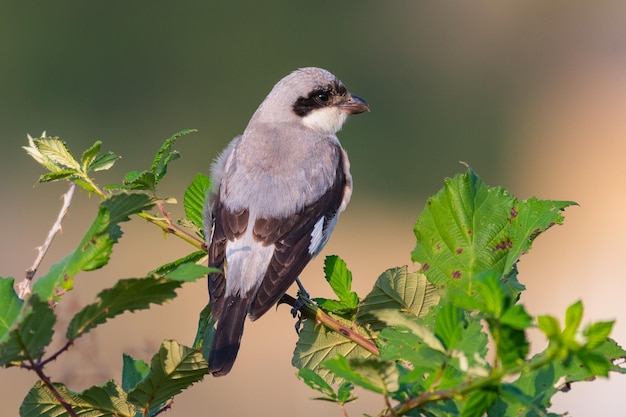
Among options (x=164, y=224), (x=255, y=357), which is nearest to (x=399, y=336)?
(x=164, y=224)

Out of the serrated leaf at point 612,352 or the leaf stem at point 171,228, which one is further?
the leaf stem at point 171,228

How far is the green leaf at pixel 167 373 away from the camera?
120 centimetres

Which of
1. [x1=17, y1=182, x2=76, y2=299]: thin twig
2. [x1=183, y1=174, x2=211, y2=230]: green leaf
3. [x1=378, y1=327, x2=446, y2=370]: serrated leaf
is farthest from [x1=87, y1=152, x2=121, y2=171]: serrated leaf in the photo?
[x1=378, y1=327, x2=446, y2=370]: serrated leaf

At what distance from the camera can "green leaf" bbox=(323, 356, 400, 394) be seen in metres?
0.91

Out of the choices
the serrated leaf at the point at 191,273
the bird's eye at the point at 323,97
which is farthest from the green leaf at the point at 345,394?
the bird's eye at the point at 323,97

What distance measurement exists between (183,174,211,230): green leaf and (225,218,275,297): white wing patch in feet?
1.40

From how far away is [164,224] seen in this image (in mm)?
1782

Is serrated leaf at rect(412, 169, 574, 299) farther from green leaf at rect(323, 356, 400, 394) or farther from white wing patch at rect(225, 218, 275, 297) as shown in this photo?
white wing patch at rect(225, 218, 275, 297)

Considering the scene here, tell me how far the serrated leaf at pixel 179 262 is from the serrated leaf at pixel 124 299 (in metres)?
0.52

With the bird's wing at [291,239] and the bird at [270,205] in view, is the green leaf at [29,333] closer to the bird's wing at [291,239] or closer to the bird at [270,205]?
the bird at [270,205]

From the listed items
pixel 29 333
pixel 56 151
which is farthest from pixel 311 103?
pixel 29 333

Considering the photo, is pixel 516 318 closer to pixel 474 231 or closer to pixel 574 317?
pixel 574 317

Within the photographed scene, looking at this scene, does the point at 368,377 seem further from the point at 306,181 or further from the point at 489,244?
the point at 306,181

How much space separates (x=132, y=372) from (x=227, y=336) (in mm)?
740
